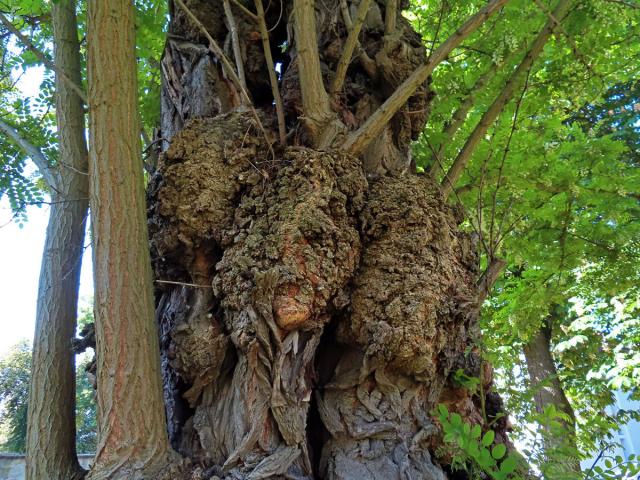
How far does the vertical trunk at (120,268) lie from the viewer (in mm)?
1919

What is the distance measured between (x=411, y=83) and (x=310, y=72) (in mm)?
530

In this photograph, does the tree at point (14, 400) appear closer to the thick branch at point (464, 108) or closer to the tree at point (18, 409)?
the tree at point (18, 409)

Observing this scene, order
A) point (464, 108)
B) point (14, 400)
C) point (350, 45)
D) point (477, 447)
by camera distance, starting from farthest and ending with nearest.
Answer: point (14, 400)
point (464, 108)
point (350, 45)
point (477, 447)

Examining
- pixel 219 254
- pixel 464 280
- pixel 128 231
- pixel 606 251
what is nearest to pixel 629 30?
pixel 606 251

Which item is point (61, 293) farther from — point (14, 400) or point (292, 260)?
point (14, 400)

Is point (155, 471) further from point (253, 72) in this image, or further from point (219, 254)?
point (253, 72)

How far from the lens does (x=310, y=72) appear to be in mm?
2645

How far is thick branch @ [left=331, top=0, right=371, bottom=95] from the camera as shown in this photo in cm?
256

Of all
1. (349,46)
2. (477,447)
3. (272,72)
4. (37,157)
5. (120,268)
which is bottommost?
(477,447)

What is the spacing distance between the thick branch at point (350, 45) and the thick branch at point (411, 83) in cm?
33

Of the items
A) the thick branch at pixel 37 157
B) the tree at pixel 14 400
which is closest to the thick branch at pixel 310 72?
the thick branch at pixel 37 157

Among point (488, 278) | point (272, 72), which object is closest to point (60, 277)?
point (272, 72)

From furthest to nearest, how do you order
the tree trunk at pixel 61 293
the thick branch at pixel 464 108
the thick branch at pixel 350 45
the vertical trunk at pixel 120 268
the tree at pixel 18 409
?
the tree at pixel 18 409 < the thick branch at pixel 464 108 < the thick branch at pixel 350 45 < the tree trunk at pixel 61 293 < the vertical trunk at pixel 120 268

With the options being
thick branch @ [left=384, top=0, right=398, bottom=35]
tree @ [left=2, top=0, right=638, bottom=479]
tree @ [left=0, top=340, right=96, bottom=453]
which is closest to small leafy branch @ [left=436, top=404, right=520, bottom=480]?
tree @ [left=2, top=0, right=638, bottom=479]
